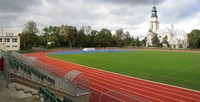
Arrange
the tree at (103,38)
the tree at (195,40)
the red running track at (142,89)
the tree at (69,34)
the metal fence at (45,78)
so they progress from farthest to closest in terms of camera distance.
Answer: the tree at (103,38) < the tree at (195,40) < the tree at (69,34) < the red running track at (142,89) < the metal fence at (45,78)

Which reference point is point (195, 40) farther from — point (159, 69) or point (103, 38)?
point (159, 69)

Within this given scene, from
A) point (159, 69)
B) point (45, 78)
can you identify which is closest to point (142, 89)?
point (45, 78)

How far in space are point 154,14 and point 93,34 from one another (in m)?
55.2

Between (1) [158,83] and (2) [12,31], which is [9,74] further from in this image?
(2) [12,31]

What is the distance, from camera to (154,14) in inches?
5148

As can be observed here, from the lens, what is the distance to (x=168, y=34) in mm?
112188

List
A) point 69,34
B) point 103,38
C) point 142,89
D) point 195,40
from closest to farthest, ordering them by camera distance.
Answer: point 142,89
point 69,34
point 195,40
point 103,38

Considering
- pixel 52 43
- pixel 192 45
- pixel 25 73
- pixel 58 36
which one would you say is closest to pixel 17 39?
pixel 52 43

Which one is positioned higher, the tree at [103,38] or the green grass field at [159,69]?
the tree at [103,38]

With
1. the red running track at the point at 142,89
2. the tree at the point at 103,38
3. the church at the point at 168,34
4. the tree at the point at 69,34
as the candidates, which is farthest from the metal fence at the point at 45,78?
the church at the point at 168,34

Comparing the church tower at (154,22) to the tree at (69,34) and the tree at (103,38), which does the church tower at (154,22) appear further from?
the tree at (69,34)

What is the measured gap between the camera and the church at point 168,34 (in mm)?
107150

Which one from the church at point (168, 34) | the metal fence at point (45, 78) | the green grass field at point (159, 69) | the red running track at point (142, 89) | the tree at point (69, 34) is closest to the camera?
the metal fence at point (45, 78)

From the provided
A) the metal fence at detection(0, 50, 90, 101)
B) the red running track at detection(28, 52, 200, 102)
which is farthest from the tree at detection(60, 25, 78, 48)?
the metal fence at detection(0, 50, 90, 101)
